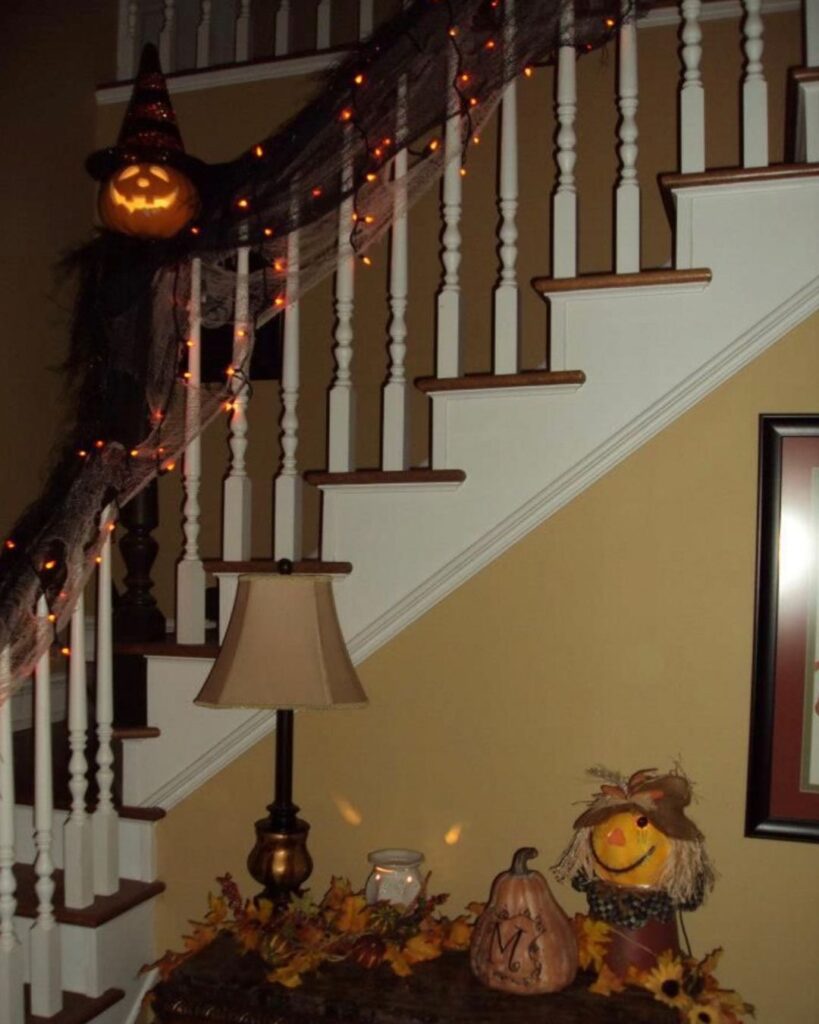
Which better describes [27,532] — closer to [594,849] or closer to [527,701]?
[527,701]

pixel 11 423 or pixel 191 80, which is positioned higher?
pixel 191 80

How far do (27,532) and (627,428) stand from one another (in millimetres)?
1128

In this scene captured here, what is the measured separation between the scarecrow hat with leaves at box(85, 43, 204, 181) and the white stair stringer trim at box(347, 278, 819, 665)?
Answer: 1436 mm

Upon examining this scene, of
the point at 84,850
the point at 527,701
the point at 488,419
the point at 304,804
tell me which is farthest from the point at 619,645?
the point at 84,850

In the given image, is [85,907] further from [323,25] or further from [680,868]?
[323,25]

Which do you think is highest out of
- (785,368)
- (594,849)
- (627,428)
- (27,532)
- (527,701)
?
(785,368)

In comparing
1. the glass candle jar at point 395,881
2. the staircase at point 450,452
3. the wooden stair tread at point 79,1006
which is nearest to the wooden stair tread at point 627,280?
the staircase at point 450,452

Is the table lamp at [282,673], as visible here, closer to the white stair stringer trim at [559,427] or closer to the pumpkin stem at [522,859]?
the white stair stringer trim at [559,427]

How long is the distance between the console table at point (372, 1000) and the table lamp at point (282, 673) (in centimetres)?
17

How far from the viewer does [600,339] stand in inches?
71.9

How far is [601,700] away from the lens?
1826 mm

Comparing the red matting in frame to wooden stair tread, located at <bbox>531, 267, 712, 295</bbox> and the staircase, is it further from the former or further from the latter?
wooden stair tread, located at <bbox>531, 267, 712, 295</bbox>

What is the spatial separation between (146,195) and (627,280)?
141 cm

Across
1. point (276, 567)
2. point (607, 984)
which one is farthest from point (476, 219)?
point (607, 984)
